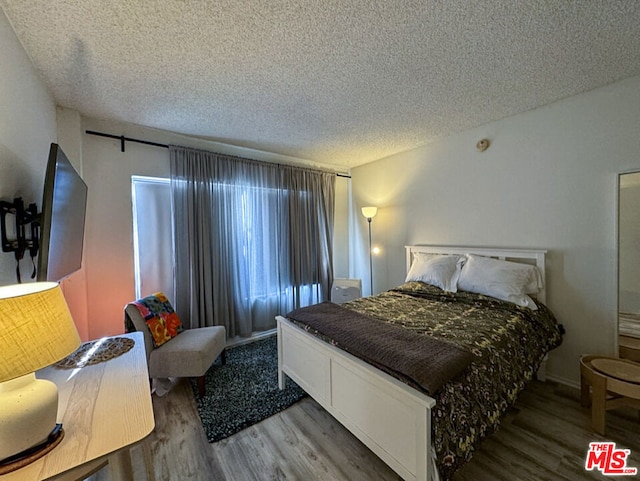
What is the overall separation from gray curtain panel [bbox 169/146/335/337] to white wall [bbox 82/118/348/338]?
1.24 feet

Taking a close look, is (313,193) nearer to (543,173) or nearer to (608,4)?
(543,173)

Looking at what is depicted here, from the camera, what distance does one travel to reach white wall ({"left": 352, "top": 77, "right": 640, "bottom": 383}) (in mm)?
1986

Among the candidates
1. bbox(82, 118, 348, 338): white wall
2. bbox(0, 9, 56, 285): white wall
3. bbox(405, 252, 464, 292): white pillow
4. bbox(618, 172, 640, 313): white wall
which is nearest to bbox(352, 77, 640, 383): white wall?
bbox(618, 172, 640, 313): white wall

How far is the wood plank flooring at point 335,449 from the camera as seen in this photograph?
4.69 feet

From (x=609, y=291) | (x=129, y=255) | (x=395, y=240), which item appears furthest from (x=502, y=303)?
(x=129, y=255)

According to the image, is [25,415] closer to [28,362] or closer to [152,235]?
[28,362]

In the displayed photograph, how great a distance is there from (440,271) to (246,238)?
89.6 inches

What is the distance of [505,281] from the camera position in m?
2.21

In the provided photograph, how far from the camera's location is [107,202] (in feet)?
7.79

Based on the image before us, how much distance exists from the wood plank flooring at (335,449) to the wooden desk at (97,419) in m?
0.73

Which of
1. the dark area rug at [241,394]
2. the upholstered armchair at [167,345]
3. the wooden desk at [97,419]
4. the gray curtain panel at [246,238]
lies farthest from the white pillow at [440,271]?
the wooden desk at [97,419]

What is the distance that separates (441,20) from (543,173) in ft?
5.89

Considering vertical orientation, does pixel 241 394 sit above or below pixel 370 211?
below

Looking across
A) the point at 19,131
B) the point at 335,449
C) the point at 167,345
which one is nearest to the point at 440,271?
the point at 335,449
